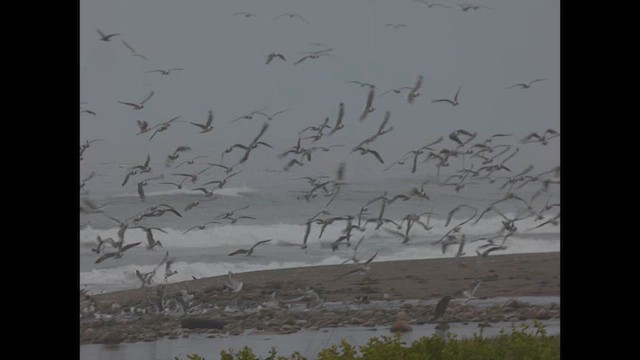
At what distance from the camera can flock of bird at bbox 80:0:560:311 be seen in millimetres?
2953

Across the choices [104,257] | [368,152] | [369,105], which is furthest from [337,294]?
[104,257]

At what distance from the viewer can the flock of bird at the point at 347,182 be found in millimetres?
2953

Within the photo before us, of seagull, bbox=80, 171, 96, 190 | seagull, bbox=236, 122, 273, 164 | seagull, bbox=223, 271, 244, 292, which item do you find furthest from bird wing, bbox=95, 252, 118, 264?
seagull, bbox=236, 122, 273, 164

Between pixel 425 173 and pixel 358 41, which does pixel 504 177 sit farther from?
pixel 358 41

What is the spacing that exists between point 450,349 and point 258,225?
2.46 ft

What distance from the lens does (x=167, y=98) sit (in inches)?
116

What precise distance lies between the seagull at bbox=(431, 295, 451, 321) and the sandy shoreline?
0.02 m

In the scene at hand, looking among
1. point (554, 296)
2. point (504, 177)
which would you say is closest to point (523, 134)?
point (504, 177)

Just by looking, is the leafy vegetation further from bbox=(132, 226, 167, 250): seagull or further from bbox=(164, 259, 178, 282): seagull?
bbox=(132, 226, 167, 250): seagull

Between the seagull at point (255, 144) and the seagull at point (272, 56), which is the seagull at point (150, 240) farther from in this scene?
the seagull at point (272, 56)
